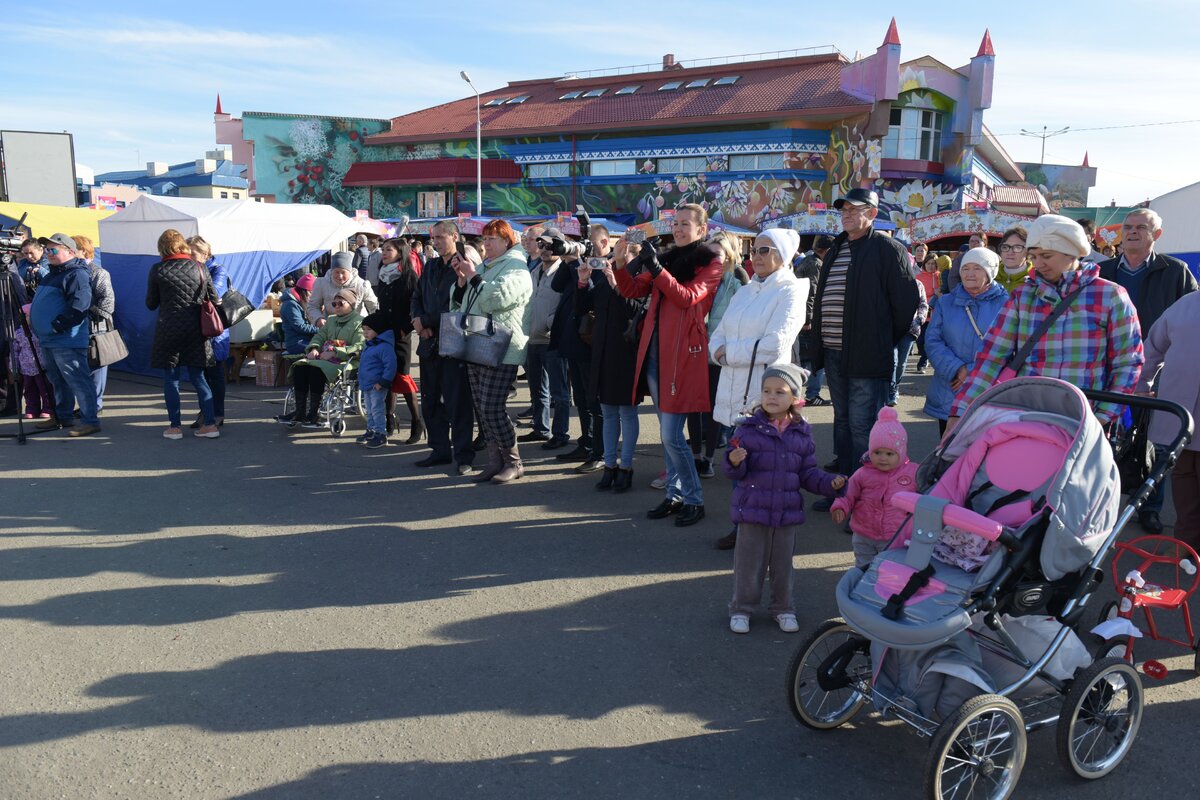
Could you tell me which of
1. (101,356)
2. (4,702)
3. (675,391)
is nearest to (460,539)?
(675,391)

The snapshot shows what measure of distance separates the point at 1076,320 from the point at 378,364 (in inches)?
240

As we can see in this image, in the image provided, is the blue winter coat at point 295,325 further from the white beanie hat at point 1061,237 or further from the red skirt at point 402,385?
the white beanie hat at point 1061,237

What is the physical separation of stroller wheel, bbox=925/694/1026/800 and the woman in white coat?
253cm

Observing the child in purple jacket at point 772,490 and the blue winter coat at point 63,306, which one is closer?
the child in purple jacket at point 772,490

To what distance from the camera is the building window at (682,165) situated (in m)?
34.2

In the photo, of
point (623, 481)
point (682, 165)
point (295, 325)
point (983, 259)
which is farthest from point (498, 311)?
point (682, 165)

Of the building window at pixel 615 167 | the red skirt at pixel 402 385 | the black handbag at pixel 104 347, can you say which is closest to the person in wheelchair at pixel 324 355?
the red skirt at pixel 402 385

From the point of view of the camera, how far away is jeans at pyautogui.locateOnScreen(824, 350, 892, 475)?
5828mm

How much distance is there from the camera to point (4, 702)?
3.62 metres

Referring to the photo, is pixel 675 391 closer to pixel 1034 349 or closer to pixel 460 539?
pixel 460 539

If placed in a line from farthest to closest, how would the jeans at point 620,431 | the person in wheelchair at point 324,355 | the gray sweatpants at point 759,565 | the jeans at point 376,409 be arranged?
1. the person in wheelchair at point 324,355
2. the jeans at point 376,409
3. the jeans at point 620,431
4. the gray sweatpants at point 759,565

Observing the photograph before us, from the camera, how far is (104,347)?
8914 millimetres

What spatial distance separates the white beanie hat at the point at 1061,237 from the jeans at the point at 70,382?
8.59 meters

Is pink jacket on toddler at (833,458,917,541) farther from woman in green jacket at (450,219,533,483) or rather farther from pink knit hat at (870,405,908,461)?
woman in green jacket at (450,219,533,483)
